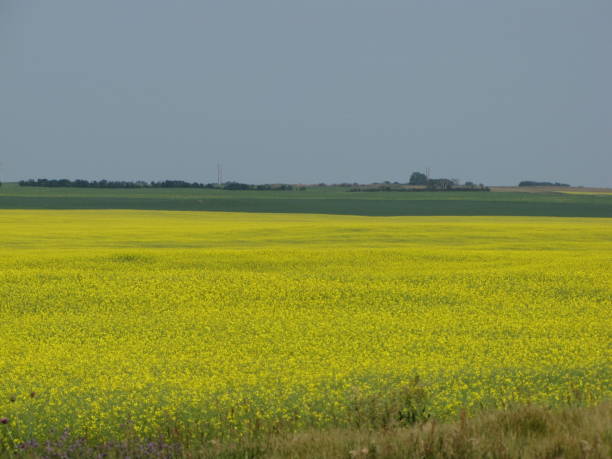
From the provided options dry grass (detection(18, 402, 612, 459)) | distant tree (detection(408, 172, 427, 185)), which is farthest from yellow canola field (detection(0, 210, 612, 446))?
distant tree (detection(408, 172, 427, 185))

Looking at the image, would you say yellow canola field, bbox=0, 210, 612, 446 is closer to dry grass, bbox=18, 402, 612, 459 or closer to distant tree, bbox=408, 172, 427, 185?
dry grass, bbox=18, 402, 612, 459

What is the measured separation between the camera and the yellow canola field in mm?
7809

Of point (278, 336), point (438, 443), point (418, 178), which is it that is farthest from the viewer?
point (418, 178)

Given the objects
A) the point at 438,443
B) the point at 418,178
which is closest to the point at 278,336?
the point at 438,443

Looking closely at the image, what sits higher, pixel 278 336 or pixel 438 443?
pixel 438 443

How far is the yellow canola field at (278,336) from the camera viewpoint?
7809 mm

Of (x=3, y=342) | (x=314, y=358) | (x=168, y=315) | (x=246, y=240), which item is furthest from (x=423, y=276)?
(x=246, y=240)

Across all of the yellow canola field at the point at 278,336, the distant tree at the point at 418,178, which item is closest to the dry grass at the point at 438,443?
the yellow canola field at the point at 278,336

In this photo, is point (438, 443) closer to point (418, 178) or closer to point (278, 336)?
point (278, 336)

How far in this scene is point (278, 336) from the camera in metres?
11.4

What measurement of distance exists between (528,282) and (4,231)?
30296 mm

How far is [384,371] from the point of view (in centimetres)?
920

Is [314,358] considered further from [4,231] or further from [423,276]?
[4,231]

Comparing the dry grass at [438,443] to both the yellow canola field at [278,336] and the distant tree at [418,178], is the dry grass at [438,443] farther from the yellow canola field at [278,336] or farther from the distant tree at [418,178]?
the distant tree at [418,178]
